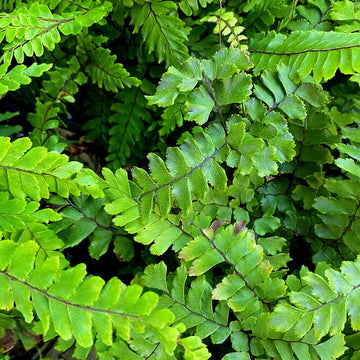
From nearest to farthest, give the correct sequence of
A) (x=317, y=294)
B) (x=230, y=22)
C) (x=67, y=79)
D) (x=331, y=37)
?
(x=317, y=294)
(x=331, y=37)
(x=230, y=22)
(x=67, y=79)

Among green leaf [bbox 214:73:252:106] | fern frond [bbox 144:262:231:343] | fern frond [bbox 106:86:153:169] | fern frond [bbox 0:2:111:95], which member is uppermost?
fern frond [bbox 0:2:111:95]

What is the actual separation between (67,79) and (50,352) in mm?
850

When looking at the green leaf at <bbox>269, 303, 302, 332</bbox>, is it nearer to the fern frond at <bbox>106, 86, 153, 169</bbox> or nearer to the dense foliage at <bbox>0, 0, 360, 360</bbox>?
the dense foliage at <bbox>0, 0, 360, 360</bbox>

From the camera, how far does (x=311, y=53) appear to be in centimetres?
94

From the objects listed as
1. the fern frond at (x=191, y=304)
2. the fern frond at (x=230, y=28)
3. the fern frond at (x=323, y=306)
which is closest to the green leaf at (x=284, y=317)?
the fern frond at (x=323, y=306)

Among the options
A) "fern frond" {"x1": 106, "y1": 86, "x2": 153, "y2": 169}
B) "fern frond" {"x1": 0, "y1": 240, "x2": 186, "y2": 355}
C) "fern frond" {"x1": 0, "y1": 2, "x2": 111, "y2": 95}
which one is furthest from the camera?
"fern frond" {"x1": 106, "y1": 86, "x2": 153, "y2": 169}

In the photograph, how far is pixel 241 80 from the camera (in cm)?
89

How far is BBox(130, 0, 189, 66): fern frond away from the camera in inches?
42.4

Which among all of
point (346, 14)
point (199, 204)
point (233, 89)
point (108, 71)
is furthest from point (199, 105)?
point (346, 14)

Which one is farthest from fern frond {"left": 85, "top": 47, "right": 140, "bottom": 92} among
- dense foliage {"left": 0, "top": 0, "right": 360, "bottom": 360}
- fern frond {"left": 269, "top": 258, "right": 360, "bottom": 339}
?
fern frond {"left": 269, "top": 258, "right": 360, "bottom": 339}

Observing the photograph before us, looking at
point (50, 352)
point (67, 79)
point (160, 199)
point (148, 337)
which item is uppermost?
point (67, 79)

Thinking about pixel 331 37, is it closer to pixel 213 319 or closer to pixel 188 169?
pixel 188 169

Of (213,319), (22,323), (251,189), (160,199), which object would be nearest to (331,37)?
(251,189)

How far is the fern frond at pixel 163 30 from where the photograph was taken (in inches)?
42.4
